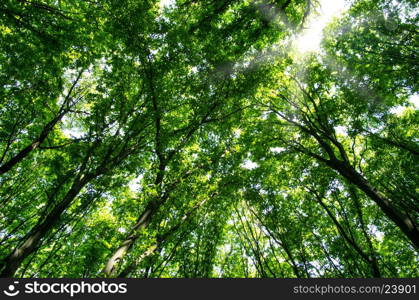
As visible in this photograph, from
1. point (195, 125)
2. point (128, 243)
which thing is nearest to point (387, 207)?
point (195, 125)

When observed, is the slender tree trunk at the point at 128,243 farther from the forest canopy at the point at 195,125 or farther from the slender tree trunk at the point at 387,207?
the slender tree trunk at the point at 387,207

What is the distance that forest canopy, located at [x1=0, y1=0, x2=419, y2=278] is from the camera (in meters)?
6.55

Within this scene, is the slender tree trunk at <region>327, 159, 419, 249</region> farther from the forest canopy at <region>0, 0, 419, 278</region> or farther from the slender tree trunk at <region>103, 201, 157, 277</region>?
the slender tree trunk at <region>103, 201, 157, 277</region>

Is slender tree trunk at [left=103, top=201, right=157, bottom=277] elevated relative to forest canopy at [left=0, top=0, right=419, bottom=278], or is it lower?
lower

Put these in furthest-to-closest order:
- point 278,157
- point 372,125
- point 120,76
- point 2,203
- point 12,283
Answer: point 278,157, point 372,125, point 2,203, point 120,76, point 12,283

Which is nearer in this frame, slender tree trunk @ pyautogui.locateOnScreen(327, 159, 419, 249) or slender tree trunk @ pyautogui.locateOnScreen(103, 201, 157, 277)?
slender tree trunk @ pyautogui.locateOnScreen(103, 201, 157, 277)

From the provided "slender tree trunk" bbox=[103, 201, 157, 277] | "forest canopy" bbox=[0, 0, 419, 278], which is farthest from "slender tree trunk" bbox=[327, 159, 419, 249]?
"slender tree trunk" bbox=[103, 201, 157, 277]

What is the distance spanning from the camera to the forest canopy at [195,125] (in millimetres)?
6551

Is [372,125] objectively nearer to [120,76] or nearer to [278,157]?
[278,157]

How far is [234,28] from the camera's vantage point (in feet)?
23.3

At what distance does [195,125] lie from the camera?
8047 mm

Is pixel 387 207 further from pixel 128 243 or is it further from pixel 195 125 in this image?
pixel 128 243

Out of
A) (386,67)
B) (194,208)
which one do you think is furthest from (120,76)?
(386,67)

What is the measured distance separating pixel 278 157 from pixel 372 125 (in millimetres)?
4175
